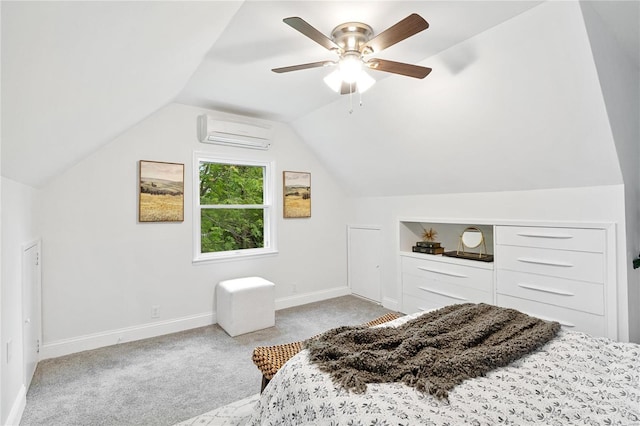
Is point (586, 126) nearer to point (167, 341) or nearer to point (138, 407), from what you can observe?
point (138, 407)

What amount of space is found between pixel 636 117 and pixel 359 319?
314 cm

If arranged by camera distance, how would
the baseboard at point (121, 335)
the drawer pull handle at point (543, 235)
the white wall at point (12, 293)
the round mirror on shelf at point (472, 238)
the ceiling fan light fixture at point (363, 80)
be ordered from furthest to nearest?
the round mirror on shelf at point (472, 238) < the baseboard at point (121, 335) < the drawer pull handle at point (543, 235) < the ceiling fan light fixture at point (363, 80) < the white wall at point (12, 293)

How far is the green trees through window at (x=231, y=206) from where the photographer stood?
3928 millimetres

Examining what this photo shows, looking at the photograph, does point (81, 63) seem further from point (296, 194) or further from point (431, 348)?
point (296, 194)

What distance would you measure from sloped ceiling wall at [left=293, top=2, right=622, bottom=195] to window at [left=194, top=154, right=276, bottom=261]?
1.13 m

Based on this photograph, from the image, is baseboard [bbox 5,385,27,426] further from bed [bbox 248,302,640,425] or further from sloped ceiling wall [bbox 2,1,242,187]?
bed [bbox 248,302,640,425]

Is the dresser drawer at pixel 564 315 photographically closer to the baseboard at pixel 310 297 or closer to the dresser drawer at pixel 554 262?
the dresser drawer at pixel 554 262

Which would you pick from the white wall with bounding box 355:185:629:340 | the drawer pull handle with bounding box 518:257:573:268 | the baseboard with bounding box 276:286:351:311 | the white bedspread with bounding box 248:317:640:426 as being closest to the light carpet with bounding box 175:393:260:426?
the white bedspread with bounding box 248:317:640:426

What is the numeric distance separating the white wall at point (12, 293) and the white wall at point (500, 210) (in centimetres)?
356

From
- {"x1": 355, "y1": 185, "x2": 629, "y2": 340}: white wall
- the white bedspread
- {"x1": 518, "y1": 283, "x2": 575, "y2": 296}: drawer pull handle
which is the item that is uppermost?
{"x1": 355, "y1": 185, "x2": 629, "y2": 340}: white wall

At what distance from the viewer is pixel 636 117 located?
2.56 meters

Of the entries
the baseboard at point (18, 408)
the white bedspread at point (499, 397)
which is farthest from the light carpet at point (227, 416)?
the baseboard at point (18, 408)

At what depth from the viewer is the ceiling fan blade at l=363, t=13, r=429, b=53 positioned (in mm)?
1620

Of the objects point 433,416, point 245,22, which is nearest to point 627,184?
point 433,416
